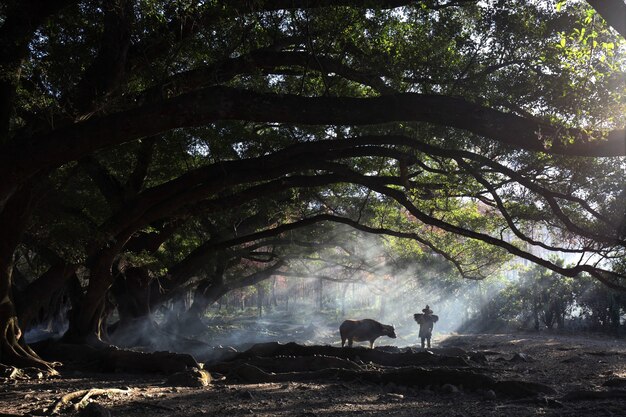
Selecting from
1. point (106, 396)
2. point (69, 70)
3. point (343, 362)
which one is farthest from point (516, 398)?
point (69, 70)

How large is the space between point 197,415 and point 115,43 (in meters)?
5.10

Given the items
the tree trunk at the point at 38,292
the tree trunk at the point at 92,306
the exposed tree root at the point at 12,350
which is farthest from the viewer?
the tree trunk at the point at 92,306

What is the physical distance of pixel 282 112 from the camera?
A: 6453mm

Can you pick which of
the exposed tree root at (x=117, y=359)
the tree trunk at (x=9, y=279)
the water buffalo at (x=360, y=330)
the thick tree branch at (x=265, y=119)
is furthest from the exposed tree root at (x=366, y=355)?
the thick tree branch at (x=265, y=119)

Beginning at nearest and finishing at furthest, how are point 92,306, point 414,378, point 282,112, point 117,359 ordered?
1. point 282,112
2. point 414,378
3. point 117,359
4. point 92,306

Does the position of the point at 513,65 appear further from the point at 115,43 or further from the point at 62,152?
the point at 62,152

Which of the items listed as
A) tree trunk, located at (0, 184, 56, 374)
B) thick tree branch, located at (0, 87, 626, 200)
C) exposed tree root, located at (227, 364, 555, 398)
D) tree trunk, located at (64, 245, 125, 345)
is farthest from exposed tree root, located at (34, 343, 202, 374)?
thick tree branch, located at (0, 87, 626, 200)

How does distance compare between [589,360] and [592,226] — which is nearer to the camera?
[592,226]

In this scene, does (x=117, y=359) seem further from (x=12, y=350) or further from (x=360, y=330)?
(x=360, y=330)

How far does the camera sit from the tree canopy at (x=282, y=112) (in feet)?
21.0

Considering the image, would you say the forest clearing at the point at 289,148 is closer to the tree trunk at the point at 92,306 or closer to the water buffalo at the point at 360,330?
the tree trunk at the point at 92,306

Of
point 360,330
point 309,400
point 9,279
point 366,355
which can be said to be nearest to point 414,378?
point 309,400

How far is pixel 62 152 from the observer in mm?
6375

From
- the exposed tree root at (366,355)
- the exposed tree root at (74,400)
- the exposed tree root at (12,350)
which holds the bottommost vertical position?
the exposed tree root at (74,400)
